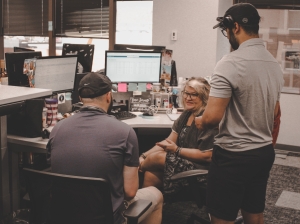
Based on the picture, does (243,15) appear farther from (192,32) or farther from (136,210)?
(192,32)

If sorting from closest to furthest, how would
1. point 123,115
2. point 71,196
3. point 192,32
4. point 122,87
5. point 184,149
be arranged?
point 71,196 → point 184,149 → point 123,115 → point 122,87 → point 192,32

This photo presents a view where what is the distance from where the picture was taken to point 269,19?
5547 mm

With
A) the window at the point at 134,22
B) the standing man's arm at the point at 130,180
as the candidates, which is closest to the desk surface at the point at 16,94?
the standing man's arm at the point at 130,180

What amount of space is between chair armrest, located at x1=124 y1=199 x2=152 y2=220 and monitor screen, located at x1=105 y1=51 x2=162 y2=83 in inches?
→ 83.4

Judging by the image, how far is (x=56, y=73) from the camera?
11.6ft

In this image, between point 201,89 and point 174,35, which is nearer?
point 201,89

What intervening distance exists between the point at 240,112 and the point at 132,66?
6.77 ft

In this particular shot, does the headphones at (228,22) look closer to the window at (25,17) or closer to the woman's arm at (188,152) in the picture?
the woman's arm at (188,152)

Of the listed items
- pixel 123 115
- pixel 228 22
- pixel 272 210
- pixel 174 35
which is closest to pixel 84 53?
pixel 174 35

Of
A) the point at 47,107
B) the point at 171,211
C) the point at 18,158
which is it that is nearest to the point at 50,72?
the point at 47,107

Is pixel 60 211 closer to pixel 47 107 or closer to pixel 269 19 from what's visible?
pixel 47 107

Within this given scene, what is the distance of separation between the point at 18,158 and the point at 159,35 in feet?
9.94

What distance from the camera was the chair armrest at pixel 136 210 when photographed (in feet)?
6.22

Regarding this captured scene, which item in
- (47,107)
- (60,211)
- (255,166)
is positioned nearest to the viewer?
(60,211)
